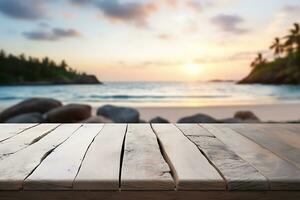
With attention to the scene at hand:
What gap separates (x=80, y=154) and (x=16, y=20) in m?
23.2

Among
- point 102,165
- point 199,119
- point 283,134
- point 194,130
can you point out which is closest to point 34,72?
point 199,119

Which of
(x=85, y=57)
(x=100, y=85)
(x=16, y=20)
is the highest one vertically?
(x=16, y=20)

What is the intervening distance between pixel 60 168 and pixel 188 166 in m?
0.41

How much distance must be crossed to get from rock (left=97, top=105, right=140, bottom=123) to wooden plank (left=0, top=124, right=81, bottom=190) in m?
4.59

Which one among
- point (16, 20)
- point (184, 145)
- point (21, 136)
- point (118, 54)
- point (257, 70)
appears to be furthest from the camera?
point (257, 70)

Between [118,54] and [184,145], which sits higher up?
[118,54]

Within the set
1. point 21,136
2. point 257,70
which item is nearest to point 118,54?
point 21,136

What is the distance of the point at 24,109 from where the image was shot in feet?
23.9

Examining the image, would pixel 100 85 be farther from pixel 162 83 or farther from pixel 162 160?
pixel 162 160

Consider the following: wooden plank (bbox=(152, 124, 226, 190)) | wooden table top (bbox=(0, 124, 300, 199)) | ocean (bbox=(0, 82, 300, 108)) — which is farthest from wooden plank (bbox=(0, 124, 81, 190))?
ocean (bbox=(0, 82, 300, 108))

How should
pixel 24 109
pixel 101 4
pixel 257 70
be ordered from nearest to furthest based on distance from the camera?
pixel 24 109
pixel 101 4
pixel 257 70

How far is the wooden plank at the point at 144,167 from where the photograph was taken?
1.15 metres

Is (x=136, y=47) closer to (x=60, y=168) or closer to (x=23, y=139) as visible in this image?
(x=23, y=139)

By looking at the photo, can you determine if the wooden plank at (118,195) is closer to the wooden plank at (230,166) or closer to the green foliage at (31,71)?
the wooden plank at (230,166)
